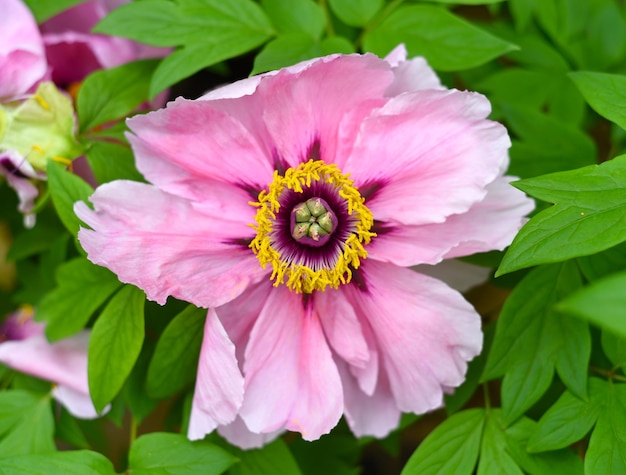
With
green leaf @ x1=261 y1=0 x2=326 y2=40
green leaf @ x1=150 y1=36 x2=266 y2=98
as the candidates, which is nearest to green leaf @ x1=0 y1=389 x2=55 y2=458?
green leaf @ x1=150 y1=36 x2=266 y2=98

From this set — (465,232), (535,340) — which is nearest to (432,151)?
(465,232)

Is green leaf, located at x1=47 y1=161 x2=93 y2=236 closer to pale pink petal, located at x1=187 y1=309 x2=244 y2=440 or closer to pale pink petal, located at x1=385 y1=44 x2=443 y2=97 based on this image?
pale pink petal, located at x1=187 y1=309 x2=244 y2=440

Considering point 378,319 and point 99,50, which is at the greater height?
point 99,50

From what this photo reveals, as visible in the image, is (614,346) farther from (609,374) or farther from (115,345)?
(115,345)

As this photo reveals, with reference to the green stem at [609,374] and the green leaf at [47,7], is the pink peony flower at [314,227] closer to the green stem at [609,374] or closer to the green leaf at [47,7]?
the green stem at [609,374]

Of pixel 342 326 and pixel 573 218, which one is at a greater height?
pixel 573 218

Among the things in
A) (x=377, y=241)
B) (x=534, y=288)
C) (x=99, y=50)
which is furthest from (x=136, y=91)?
(x=534, y=288)

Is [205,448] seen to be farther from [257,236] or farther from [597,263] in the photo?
[597,263]
